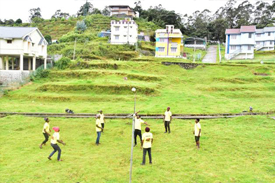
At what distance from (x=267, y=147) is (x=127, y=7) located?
86624mm

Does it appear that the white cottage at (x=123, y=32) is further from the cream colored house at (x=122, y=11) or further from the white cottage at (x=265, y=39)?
the white cottage at (x=265, y=39)

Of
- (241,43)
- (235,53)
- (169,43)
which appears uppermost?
(241,43)

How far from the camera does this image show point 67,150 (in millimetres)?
13023

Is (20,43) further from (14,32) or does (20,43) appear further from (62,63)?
(62,63)

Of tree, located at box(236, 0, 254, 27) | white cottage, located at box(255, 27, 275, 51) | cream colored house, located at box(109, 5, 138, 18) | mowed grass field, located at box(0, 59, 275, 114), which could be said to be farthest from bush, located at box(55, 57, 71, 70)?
tree, located at box(236, 0, 254, 27)

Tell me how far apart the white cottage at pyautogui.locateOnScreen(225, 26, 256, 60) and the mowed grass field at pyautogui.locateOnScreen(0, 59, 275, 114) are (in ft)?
53.0

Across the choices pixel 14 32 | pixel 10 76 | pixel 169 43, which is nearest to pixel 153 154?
pixel 10 76

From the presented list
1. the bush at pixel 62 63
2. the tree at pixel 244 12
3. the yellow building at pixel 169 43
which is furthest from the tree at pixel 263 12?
the bush at pixel 62 63

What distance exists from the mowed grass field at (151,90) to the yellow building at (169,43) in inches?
483

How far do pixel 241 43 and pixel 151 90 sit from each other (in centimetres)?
3637

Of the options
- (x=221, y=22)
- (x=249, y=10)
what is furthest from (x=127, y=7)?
(x=249, y=10)

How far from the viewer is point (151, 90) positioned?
28922 millimetres

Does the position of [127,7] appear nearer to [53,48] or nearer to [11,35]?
[53,48]

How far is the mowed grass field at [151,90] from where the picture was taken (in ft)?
77.6
